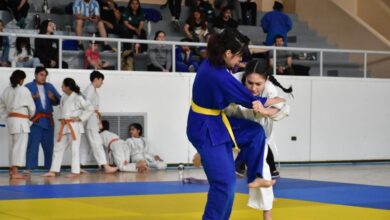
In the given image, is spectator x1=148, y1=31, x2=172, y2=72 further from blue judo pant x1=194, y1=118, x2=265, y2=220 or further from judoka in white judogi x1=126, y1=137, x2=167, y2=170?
blue judo pant x1=194, y1=118, x2=265, y2=220

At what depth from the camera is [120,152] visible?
55.6 ft

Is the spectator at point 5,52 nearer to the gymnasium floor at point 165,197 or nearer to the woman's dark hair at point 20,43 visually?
the woman's dark hair at point 20,43

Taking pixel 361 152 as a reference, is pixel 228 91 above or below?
above

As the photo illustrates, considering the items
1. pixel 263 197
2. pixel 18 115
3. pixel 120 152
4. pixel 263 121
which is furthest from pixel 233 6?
pixel 263 197

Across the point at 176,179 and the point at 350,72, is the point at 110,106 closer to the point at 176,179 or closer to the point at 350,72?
the point at 176,179

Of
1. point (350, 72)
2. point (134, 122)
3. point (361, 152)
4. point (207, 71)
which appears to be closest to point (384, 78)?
point (350, 72)

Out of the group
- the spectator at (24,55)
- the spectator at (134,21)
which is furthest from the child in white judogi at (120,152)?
the spectator at (134,21)

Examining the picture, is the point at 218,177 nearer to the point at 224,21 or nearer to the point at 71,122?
the point at 71,122

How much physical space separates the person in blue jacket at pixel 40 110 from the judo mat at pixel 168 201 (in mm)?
2784

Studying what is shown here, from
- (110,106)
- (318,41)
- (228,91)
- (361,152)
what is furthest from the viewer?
(318,41)

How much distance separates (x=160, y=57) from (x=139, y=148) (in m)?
→ 2.21

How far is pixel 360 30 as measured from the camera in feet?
77.6

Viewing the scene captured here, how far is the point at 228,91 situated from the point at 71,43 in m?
11.6

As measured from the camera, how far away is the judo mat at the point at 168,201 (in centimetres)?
958
